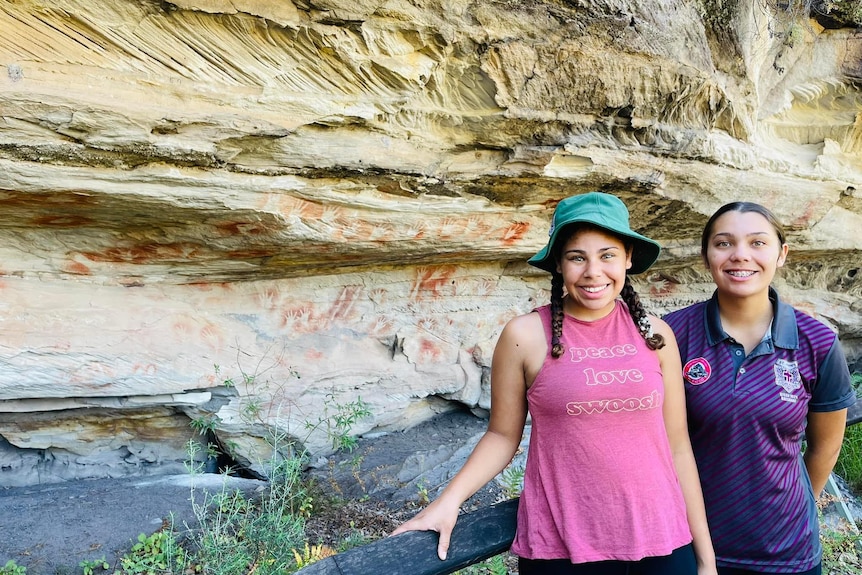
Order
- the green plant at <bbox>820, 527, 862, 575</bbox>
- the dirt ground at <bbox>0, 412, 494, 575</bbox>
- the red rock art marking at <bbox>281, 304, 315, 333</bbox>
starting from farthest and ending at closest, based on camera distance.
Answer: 1. the red rock art marking at <bbox>281, 304, 315, 333</bbox>
2. the green plant at <bbox>820, 527, 862, 575</bbox>
3. the dirt ground at <bbox>0, 412, 494, 575</bbox>

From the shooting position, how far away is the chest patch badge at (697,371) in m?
1.63

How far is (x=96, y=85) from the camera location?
2664 mm

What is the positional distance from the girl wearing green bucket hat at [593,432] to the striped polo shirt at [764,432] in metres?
0.13

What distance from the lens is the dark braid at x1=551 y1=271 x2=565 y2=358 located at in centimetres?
146

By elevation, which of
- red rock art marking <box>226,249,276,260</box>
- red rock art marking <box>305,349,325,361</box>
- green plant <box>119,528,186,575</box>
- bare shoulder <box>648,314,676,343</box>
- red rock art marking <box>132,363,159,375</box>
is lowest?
green plant <box>119,528,186,575</box>

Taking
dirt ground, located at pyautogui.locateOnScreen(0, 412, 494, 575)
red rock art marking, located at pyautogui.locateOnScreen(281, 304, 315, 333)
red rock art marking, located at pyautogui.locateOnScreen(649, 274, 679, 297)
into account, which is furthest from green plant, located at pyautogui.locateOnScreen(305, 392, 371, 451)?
red rock art marking, located at pyautogui.locateOnScreen(649, 274, 679, 297)

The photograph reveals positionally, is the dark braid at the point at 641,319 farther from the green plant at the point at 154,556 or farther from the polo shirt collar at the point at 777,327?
the green plant at the point at 154,556

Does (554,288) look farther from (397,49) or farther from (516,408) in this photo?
(397,49)

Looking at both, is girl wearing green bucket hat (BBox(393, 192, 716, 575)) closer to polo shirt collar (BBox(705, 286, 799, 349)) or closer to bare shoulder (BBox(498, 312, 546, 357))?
bare shoulder (BBox(498, 312, 546, 357))

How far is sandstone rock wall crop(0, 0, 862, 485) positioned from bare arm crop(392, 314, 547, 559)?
2.05 metres

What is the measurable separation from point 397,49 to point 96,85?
1.50 metres

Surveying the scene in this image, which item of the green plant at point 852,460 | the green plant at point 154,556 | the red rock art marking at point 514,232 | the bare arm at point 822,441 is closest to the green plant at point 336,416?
the green plant at point 154,556

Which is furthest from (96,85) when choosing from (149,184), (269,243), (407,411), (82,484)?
(407,411)

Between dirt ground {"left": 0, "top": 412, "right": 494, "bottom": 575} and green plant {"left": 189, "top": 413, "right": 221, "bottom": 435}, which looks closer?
dirt ground {"left": 0, "top": 412, "right": 494, "bottom": 575}
